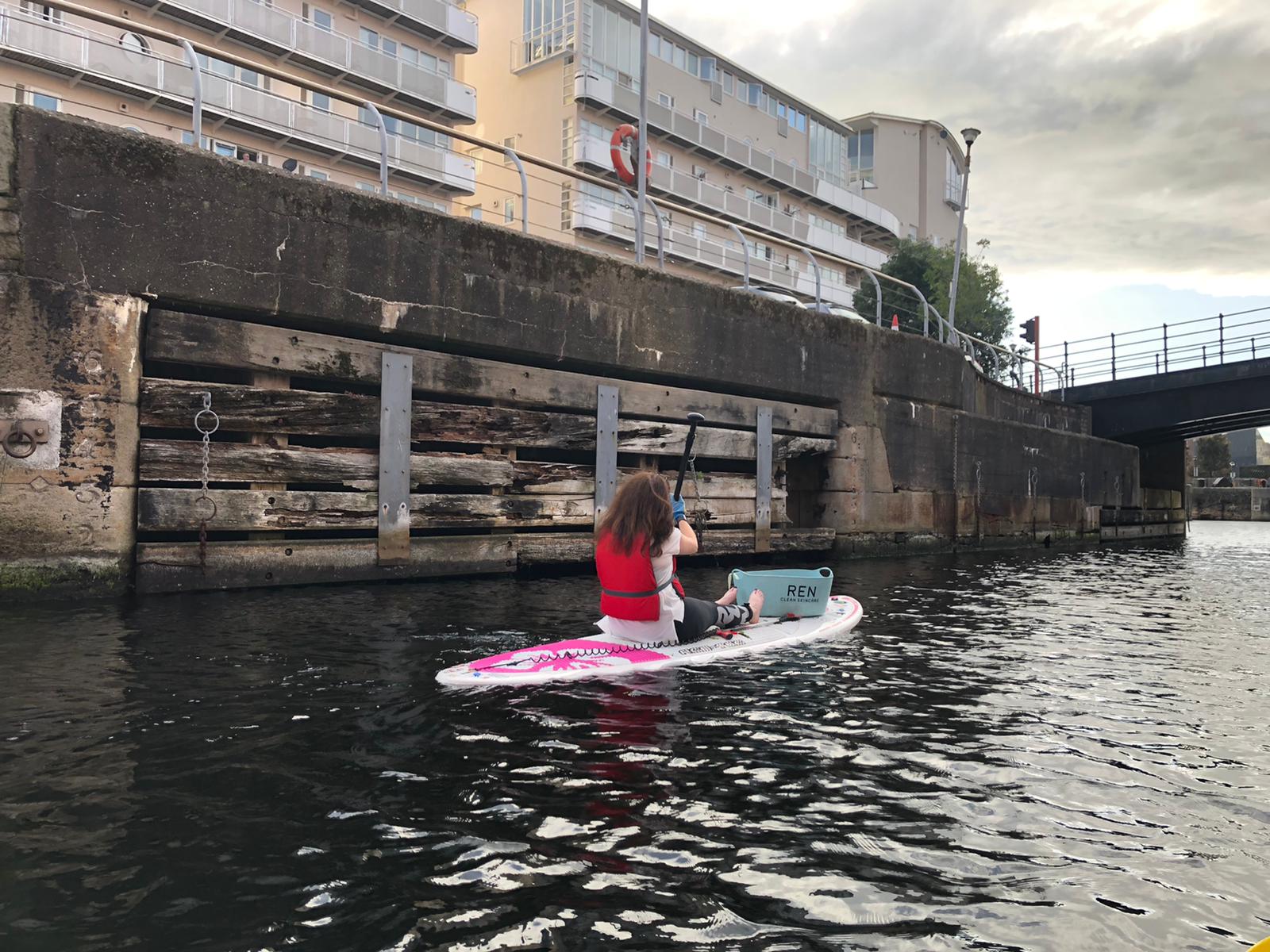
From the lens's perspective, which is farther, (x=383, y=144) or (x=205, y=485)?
(x=383, y=144)

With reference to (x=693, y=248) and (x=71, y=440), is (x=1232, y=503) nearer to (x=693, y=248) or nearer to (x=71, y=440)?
(x=693, y=248)

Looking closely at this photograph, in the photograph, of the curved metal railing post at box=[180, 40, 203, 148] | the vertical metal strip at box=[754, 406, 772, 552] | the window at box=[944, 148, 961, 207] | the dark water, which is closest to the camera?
the dark water

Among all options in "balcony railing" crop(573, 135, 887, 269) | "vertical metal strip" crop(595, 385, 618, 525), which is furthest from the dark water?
"balcony railing" crop(573, 135, 887, 269)

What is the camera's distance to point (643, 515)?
22.8 feet

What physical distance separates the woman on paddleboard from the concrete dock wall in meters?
4.95

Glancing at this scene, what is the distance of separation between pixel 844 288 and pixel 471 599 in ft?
124

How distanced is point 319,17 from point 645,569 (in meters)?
30.4

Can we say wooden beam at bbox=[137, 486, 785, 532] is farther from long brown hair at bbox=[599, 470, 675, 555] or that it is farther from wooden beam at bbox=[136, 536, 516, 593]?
long brown hair at bbox=[599, 470, 675, 555]

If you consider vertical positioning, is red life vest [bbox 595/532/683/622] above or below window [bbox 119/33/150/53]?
below

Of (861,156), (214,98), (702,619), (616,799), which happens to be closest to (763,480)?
(702,619)

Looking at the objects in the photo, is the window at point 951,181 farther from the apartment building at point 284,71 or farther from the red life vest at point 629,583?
the red life vest at point 629,583

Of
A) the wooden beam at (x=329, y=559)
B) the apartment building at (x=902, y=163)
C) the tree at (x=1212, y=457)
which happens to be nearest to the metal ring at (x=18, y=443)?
the wooden beam at (x=329, y=559)

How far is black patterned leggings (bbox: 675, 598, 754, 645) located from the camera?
780 centimetres

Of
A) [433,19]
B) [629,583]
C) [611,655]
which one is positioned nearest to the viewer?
[611,655]
